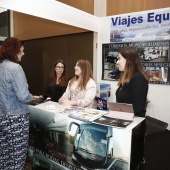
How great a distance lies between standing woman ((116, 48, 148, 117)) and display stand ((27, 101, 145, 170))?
0.16m

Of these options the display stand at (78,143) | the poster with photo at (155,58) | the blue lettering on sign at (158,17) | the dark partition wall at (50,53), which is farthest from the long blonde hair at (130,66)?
the dark partition wall at (50,53)

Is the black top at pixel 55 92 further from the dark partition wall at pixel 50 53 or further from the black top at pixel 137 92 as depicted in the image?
the dark partition wall at pixel 50 53

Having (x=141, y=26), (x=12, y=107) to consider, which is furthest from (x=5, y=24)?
(x=12, y=107)

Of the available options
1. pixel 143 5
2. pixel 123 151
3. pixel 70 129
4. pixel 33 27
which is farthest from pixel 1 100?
pixel 33 27

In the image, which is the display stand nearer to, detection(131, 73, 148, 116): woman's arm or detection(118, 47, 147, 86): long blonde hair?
detection(131, 73, 148, 116): woman's arm

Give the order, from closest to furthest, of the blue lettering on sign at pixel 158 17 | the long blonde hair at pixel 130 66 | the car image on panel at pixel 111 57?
the long blonde hair at pixel 130 66
the blue lettering on sign at pixel 158 17
the car image on panel at pixel 111 57

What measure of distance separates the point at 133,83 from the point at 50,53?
12.4ft

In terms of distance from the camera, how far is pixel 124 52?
6.19 ft

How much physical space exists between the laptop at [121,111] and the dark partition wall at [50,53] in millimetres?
2865

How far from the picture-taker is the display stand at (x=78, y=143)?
1469 millimetres

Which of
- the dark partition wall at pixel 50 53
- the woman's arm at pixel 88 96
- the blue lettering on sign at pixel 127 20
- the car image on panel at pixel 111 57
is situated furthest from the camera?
the dark partition wall at pixel 50 53

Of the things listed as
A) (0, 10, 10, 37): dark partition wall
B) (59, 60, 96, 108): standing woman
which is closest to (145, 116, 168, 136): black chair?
(59, 60, 96, 108): standing woman

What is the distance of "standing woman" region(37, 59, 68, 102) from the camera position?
112 inches

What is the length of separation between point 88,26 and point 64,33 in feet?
3.50
